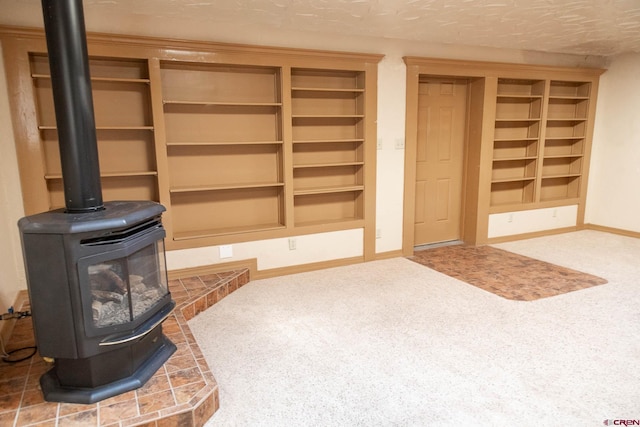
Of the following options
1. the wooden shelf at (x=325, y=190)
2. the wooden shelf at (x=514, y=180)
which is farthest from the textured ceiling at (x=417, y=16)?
the wooden shelf at (x=514, y=180)

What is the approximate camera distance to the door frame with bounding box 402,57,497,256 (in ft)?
14.2

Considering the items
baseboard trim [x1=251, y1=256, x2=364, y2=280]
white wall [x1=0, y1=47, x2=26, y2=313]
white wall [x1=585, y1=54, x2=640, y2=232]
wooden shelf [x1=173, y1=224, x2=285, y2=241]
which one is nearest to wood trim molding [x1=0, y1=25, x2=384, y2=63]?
white wall [x1=0, y1=47, x2=26, y2=313]

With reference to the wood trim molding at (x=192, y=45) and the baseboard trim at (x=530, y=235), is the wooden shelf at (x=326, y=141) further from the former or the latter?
the baseboard trim at (x=530, y=235)

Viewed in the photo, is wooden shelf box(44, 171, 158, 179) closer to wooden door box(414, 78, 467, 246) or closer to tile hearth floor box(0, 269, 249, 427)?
tile hearth floor box(0, 269, 249, 427)

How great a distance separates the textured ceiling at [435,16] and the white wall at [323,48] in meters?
0.10

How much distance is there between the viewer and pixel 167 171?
343cm

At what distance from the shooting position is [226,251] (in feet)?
12.2

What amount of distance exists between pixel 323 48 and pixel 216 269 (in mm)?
2323

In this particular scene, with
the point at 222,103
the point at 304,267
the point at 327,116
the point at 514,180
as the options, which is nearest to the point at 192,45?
A: the point at 222,103

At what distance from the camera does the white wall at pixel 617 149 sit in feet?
17.0

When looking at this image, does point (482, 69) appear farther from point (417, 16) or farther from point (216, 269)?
point (216, 269)

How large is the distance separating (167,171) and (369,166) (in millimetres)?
1985

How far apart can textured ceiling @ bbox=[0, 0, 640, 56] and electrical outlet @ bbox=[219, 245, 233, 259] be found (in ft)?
6.43

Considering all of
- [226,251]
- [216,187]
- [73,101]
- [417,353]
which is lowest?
[417,353]
